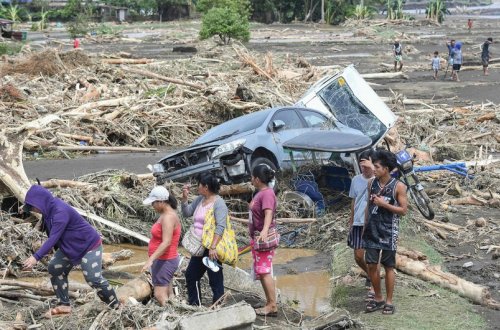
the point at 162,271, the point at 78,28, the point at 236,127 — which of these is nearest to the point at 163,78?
the point at 236,127

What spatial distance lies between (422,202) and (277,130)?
2.71m

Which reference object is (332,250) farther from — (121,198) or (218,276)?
(218,276)

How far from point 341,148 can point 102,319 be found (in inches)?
250

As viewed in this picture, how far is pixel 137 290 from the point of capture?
29.6 ft

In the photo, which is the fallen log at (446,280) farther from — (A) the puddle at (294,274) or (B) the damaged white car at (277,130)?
(B) the damaged white car at (277,130)

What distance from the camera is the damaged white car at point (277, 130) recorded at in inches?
564

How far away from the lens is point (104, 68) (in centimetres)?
2792

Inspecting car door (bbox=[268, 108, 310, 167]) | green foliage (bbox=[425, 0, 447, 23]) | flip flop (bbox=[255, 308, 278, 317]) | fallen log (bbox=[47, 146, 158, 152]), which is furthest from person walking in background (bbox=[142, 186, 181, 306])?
green foliage (bbox=[425, 0, 447, 23])

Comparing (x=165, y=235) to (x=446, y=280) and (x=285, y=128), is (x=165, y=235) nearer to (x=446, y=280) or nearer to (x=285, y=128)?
(x=446, y=280)

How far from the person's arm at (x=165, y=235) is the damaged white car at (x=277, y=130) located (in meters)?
Result: 5.80

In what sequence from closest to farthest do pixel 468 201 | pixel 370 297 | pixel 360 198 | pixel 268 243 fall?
pixel 268 243 → pixel 370 297 → pixel 360 198 → pixel 468 201

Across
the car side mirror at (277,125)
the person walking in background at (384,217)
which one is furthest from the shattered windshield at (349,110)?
the person walking in background at (384,217)

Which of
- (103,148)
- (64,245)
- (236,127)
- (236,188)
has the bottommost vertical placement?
(103,148)

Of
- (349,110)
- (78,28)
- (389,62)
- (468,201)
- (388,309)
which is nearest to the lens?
(388,309)
